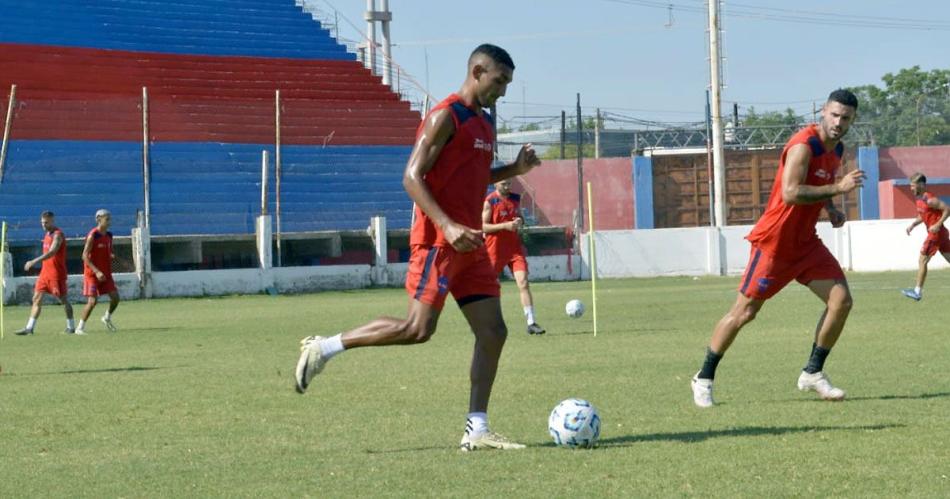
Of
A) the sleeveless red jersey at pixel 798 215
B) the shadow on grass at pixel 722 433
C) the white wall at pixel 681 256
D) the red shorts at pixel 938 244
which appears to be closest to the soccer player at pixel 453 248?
the shadow on grass at pixel 722 433

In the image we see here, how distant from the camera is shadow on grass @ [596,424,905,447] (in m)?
8.06

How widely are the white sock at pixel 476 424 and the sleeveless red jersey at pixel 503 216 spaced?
10.7 m

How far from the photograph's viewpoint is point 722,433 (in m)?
8.30

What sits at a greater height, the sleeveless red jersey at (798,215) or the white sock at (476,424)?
the sleeveless red jersey at (798,215)

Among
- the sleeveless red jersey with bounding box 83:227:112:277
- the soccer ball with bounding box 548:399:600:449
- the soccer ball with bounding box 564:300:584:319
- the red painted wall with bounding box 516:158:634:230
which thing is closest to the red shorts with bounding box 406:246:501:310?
the soccer ball with bounding box 548:399:600:449

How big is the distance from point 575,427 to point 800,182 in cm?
282

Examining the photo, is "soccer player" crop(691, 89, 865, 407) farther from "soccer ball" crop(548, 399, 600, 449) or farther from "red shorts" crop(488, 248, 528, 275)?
"red shorts" crop(488, 248, 528, 275)

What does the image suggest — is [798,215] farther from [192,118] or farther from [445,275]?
[192,118]

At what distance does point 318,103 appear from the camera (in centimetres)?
4556

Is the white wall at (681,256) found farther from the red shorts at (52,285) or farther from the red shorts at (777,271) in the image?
the red shorts at (777,271)

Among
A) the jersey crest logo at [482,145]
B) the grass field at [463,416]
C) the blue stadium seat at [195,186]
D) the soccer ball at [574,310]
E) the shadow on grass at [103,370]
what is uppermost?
the blue stadium seat at [195,186]

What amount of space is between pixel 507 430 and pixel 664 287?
26.4m

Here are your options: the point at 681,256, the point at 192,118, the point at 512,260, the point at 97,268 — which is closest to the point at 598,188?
the point at 681,256

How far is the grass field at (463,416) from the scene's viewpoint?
22.4 feet
